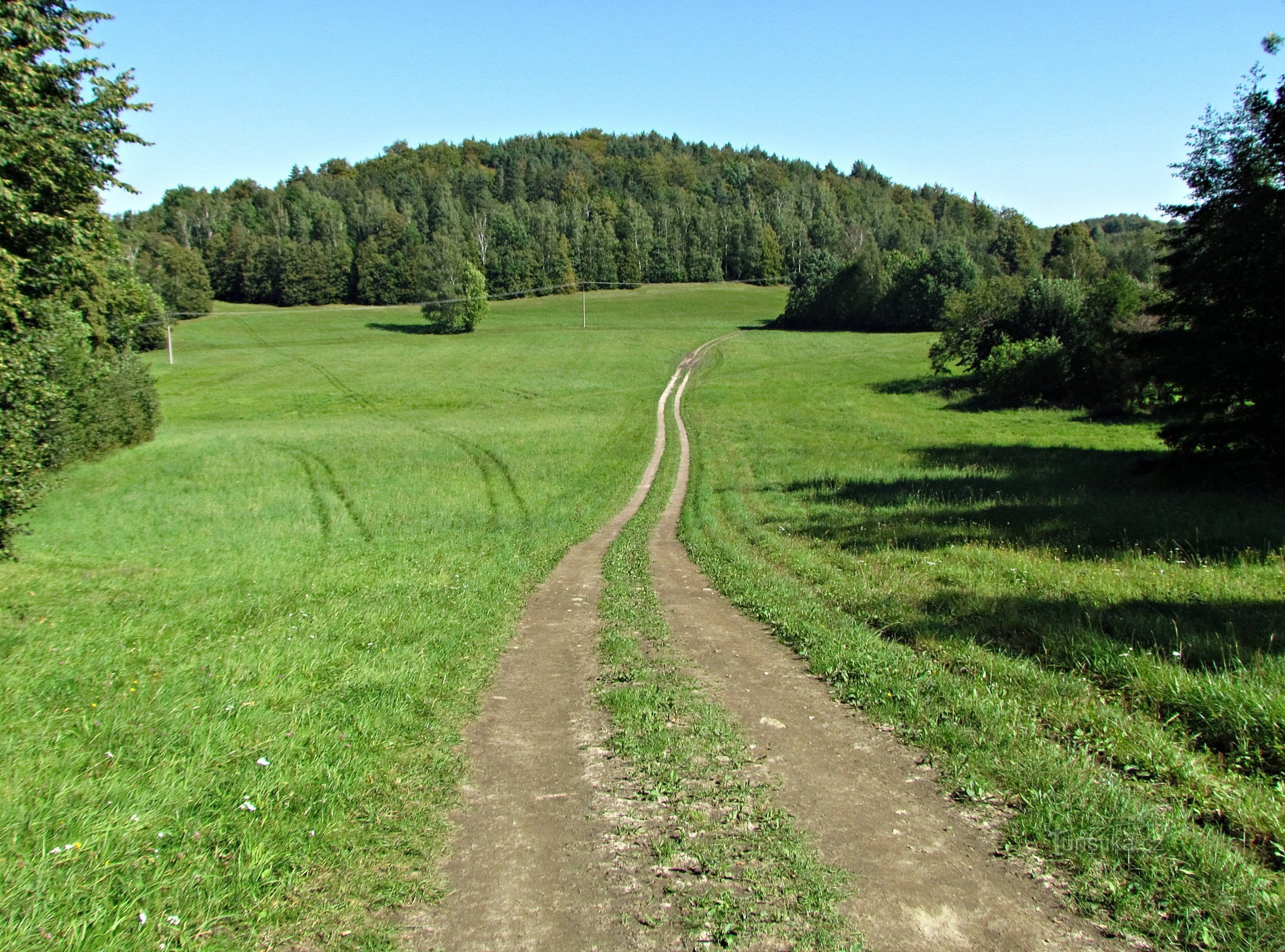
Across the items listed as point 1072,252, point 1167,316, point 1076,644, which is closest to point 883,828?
point 1076,644

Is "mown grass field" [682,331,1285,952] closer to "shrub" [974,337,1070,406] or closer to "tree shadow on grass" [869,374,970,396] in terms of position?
"shrub" [974,337,1070,406]

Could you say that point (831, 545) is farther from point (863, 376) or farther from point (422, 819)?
point (863, 376)

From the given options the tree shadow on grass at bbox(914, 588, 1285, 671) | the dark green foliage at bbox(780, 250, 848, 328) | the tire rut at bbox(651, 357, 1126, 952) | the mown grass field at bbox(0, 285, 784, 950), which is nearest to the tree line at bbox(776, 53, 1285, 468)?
the dark green foliage at bbox(780, 250, 848, 328)

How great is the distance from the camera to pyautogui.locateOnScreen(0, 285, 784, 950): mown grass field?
4316 millimetres

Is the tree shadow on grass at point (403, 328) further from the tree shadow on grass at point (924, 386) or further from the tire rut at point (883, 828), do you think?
the tire rut at point (883, 828)

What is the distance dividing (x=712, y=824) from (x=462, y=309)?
4023 inches

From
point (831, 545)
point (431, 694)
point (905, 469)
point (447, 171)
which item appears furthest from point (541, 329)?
point (447, 171)

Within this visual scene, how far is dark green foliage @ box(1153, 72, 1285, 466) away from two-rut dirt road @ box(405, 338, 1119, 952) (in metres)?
18.5

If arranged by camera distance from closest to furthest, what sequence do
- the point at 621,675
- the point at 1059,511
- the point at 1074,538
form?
the point at 621,675, the point at 1074,538, the point at 1059,511

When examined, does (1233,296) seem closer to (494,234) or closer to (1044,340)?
(1044,340)

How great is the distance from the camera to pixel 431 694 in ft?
24.6

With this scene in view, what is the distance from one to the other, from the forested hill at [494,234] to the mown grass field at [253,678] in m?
87.7

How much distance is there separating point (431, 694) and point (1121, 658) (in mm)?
6489

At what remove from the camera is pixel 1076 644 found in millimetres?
7910
